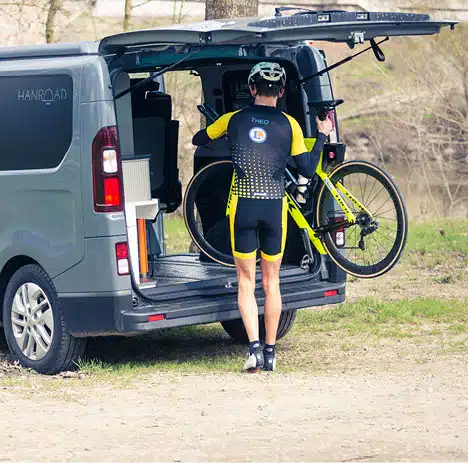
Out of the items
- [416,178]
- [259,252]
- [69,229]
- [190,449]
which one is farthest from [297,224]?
[416,178]

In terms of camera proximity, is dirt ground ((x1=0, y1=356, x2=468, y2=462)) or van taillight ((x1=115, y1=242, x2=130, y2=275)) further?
van taillight ((x1=115, y1=242, x2=130, y2=275))

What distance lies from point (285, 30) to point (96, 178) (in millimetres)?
1406

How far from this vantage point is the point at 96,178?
773 cm

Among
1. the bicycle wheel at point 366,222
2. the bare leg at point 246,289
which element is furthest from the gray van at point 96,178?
Result: the bicycle wheel at point 366,222

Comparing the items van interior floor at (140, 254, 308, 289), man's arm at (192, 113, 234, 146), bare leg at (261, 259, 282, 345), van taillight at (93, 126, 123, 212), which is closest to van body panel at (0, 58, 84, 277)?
van taillight at (93, 126, 123, 212)

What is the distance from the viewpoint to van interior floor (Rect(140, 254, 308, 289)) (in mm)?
8594

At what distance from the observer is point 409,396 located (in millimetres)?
7168

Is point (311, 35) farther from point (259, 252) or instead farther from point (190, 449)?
point (190, 449)

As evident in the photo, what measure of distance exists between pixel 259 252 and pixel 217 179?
2.20 ft

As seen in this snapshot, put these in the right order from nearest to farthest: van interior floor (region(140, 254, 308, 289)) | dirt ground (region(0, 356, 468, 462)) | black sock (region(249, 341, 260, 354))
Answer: dirt ground (region(0, 356, 468, 462)) → black sock (region(249, 341, 260, 354)) → van interior floor (region(140, 254, 308, 289))

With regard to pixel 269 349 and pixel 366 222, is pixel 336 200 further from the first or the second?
pixel 269 349

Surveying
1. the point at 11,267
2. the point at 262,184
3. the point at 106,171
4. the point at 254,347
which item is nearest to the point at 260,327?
the point at 254,347

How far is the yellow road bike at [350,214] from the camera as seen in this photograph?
8.30m

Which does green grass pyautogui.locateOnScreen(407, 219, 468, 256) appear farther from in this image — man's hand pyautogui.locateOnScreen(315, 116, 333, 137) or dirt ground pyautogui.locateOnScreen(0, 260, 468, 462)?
man's hand pyautogui.locateOnScreen(315, 116, 333, 137)
